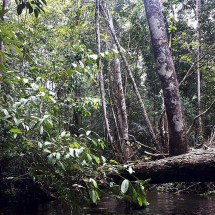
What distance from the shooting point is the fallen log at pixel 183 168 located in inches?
153

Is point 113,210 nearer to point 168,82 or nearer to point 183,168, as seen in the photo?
point 183,168

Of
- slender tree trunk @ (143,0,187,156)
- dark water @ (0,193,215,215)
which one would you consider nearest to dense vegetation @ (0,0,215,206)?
slender tree trunk @ (143,0,187,156)

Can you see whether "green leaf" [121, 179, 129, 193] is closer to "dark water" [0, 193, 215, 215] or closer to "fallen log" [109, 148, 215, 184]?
"fallen log" [109, 148, 215, 184]

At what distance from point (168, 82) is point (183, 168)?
65.2 inches

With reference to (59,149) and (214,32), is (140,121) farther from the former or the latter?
(59,149)

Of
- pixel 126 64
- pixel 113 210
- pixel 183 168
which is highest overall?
pixel 126 64

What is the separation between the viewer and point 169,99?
5.15 metres

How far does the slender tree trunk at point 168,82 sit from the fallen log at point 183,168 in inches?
28.5

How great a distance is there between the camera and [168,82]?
5188mm

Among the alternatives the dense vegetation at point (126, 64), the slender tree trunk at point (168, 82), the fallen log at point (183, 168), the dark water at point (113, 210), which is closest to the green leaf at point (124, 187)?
the fallen log at point (183, 168)

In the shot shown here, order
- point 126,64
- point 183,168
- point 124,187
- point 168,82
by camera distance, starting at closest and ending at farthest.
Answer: point 124,187, point 183,168, point 168,82, point 126,64

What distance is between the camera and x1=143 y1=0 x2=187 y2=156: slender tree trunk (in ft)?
16.4

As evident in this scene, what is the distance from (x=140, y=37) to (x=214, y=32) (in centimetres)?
326

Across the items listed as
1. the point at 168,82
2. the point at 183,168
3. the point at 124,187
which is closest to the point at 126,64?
the point at 168,82
